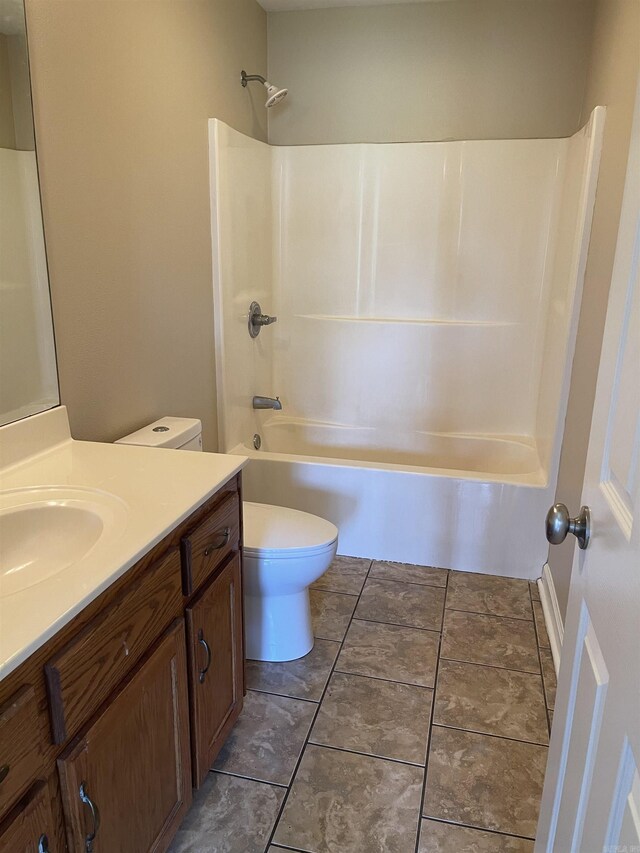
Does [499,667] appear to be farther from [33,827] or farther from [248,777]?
[33,827]

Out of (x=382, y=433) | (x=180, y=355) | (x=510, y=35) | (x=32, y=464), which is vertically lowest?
(x=382, y=433)

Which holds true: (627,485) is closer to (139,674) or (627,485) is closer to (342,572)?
(139,674)

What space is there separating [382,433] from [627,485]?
257cm

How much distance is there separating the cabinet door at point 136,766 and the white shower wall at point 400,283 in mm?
1540

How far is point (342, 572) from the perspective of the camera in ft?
8.64

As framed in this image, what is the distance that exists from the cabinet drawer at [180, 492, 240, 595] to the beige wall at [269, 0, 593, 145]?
227 cm

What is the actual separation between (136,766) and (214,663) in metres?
0.35

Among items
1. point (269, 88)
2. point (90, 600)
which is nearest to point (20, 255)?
point (90, 600)

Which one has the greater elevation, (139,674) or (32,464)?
(32,464)

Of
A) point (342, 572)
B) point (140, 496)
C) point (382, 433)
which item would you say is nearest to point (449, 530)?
point (342, 572)

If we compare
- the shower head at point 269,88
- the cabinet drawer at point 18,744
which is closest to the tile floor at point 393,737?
the cabinet drawer at point 18,744

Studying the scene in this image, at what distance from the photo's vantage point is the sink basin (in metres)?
1.20

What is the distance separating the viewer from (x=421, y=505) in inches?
103

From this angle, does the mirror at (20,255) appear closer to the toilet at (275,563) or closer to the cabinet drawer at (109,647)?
the toilet at (275,563)
